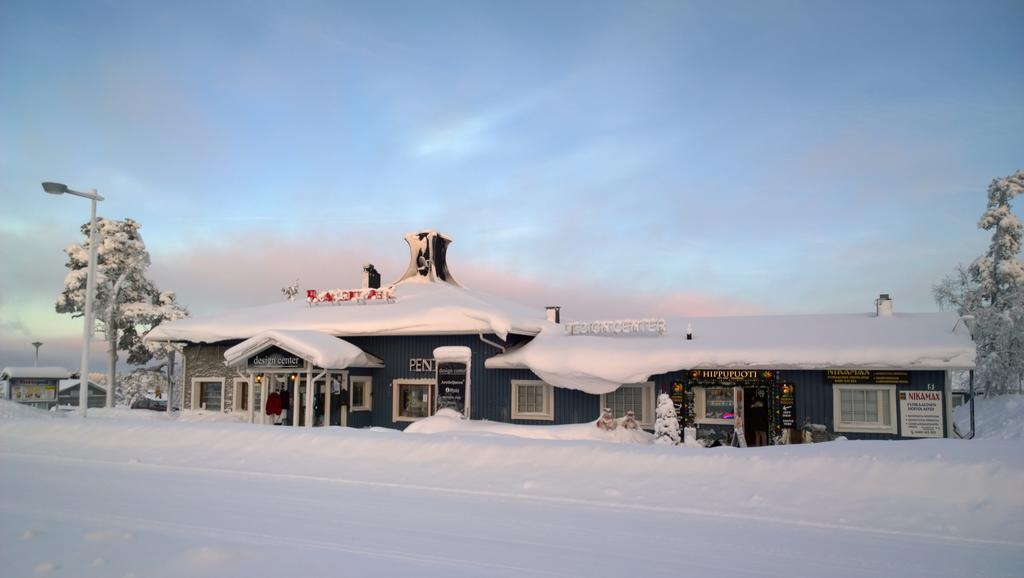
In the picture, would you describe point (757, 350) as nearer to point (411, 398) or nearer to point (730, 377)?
point (730, 377)

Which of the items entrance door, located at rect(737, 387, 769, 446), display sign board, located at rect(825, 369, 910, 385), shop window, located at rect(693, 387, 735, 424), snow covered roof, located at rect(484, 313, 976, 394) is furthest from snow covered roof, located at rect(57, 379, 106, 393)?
display sign board, located at rect(825, 369, 910, 385)

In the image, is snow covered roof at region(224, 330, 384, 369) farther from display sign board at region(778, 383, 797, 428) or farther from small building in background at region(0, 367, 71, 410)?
small building in background at region(0, 367, 71, 410)

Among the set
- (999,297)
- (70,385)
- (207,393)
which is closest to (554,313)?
(207,393)

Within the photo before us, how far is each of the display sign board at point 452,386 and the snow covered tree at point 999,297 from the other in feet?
85.8

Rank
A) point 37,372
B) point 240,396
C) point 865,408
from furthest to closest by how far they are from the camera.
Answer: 1. point 37,372
2. point 240,396
3. point 865,408

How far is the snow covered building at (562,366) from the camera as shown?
1989 centimetres

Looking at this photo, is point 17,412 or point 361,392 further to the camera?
point 361,392

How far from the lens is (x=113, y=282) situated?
139 ft

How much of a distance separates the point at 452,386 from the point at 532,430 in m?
4.17

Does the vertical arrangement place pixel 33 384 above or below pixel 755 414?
below

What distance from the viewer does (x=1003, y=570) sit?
7898 millimetres

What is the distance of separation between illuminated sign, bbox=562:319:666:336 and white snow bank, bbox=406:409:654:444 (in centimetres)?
426

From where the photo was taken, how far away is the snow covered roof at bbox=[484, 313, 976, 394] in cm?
1927

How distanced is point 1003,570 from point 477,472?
8.46 metres
